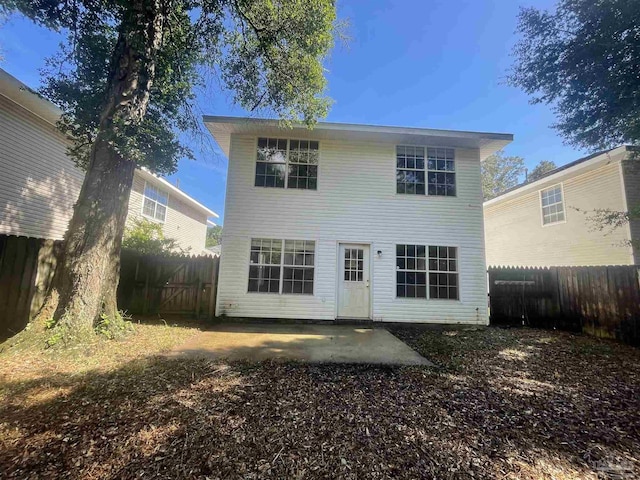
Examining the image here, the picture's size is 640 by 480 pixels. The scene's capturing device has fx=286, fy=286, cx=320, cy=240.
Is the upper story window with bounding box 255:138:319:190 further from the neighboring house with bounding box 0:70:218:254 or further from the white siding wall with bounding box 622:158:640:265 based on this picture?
the white siding wall with bounding box 622:158:640:265

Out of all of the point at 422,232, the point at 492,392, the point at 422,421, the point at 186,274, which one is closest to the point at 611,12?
the point at 422,232

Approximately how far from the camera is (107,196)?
5414 mm

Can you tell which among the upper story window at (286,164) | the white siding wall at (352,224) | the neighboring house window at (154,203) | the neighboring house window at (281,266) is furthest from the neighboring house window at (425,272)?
the neighboring house window at (154,203)

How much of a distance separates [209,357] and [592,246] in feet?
44.2

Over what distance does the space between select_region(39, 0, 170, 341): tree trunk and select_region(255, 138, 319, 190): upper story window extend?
11.6ft

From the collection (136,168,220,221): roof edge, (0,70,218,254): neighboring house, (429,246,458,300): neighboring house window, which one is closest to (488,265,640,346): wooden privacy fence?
(429,246,458,300): neighboring house window

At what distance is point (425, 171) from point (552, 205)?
7.50 meters

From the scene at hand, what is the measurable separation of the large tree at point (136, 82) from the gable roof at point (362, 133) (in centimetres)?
50

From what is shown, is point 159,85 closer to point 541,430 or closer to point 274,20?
point 274,20

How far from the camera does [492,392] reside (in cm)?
375

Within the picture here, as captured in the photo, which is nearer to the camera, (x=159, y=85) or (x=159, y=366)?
(x=159, y=366)

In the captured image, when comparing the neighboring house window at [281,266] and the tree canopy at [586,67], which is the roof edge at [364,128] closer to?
the tree canopy at [586,67]

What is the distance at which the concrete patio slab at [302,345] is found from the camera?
497cm

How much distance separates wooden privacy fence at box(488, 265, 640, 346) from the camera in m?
6.71
